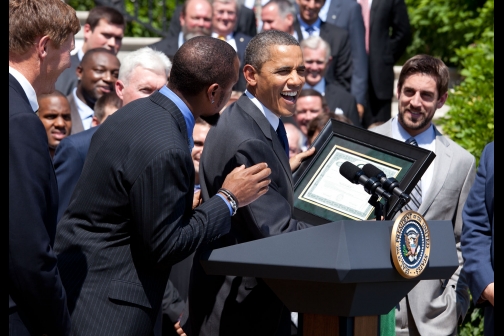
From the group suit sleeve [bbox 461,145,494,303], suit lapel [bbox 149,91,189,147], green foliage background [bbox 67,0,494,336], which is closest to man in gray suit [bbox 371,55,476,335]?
suit sleeve [bbox 461,145,494,303]

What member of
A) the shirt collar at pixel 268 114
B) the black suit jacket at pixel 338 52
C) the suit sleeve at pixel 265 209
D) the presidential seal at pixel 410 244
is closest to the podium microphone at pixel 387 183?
the presidential seal at pixel 410 244

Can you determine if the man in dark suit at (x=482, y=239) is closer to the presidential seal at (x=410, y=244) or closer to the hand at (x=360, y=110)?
the presidential seal at (x=410, y=244)

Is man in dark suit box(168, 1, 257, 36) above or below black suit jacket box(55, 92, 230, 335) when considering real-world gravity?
below

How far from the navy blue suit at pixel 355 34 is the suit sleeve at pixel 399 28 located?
19.9 inches

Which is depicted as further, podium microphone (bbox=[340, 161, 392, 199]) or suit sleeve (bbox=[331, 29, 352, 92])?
suit sleeve (bbox=[331, 29, 352, 92])

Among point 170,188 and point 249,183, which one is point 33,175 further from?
point 249,183

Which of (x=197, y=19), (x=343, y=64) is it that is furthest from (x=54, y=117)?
(x=343, y=64)

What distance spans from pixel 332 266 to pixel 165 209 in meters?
0.69

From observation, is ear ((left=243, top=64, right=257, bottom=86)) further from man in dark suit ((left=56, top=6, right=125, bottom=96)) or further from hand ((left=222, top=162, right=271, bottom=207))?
man in dark suit ((left=56, top=6, right=125, bottom=96))

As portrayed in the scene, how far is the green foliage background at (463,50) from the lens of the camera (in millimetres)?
7801

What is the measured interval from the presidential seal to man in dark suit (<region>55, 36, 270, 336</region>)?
0.59 meters

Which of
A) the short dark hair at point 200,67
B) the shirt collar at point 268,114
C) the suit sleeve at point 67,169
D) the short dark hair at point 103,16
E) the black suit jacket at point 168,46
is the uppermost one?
the short dark hair at point 200,67

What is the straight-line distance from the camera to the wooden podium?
340cm

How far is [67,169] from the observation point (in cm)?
497
